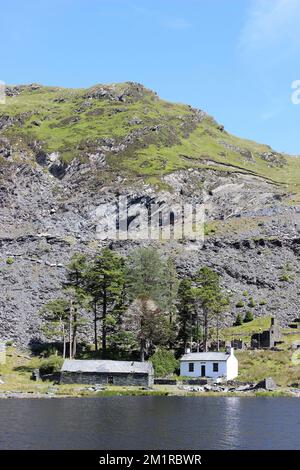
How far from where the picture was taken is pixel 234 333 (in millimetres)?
108312

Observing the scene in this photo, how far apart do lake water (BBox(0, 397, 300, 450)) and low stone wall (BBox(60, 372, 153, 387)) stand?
42.8ft

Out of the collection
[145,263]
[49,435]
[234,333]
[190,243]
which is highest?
[190,243]

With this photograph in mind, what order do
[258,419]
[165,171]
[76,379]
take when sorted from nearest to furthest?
[258,419] < [76,379] < [165,171]

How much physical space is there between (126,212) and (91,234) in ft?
47.7

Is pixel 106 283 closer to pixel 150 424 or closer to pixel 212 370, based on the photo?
pixel 212 370

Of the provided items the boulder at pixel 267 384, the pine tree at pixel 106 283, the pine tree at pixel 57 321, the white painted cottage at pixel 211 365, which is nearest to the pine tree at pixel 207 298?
the white painted cottage at pixel 211 365

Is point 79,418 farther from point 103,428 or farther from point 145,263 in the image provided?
point 145,263

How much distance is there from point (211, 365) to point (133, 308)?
15656 millimetres

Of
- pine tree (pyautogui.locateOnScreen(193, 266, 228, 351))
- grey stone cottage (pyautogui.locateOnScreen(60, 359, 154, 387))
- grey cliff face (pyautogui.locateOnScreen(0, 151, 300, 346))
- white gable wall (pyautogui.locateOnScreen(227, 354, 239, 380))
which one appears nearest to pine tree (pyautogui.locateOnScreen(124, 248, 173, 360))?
pine tree (pyautogui.locateOnScreen(193, 266, 228, 351))

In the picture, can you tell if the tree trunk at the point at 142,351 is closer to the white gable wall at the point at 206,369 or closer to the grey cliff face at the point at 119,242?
the white gable wall at the point at 206,369

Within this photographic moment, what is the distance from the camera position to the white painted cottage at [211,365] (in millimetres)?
88062

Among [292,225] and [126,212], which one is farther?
[126,212]

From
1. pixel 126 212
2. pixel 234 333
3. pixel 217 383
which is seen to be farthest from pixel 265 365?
pixel 126 212

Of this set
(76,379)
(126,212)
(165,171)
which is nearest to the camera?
(76,379)
